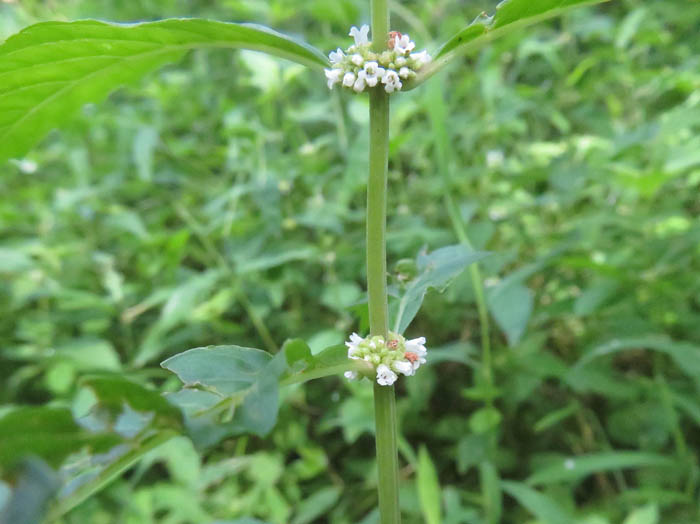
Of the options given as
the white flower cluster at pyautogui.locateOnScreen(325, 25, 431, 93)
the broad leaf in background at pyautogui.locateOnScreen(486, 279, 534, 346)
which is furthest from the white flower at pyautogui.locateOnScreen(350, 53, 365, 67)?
the broad leaf in background at pyautogui.locateOnScreen(486, 279, 534, 346)

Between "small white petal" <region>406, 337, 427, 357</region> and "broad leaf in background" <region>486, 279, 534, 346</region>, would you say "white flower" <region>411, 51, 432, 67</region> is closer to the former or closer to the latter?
"small white petal" <region>406, 337, 427, 357</region>

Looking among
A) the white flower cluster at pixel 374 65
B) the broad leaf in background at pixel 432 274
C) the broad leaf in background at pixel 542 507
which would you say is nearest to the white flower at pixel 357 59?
the white flower cluster at pixel 374 65

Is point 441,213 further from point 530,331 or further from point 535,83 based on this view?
point 535,83

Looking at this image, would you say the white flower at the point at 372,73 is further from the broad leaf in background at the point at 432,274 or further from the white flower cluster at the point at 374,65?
the broad leaf in background at the point at 432,274

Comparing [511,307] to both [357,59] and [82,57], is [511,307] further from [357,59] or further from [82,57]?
[82,57]

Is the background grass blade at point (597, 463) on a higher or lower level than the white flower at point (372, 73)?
lower

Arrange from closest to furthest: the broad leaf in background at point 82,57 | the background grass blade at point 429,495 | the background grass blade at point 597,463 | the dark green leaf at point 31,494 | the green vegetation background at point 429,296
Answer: the dark green leaf at point 31,494 → the broad leaf in background at point 82,57 → the background grass blade at point 429,495 → the background grass blade at point 597,463 → the green vegetation background at point 429,296

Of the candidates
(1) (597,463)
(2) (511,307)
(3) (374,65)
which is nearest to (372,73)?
(3) (374,65)
